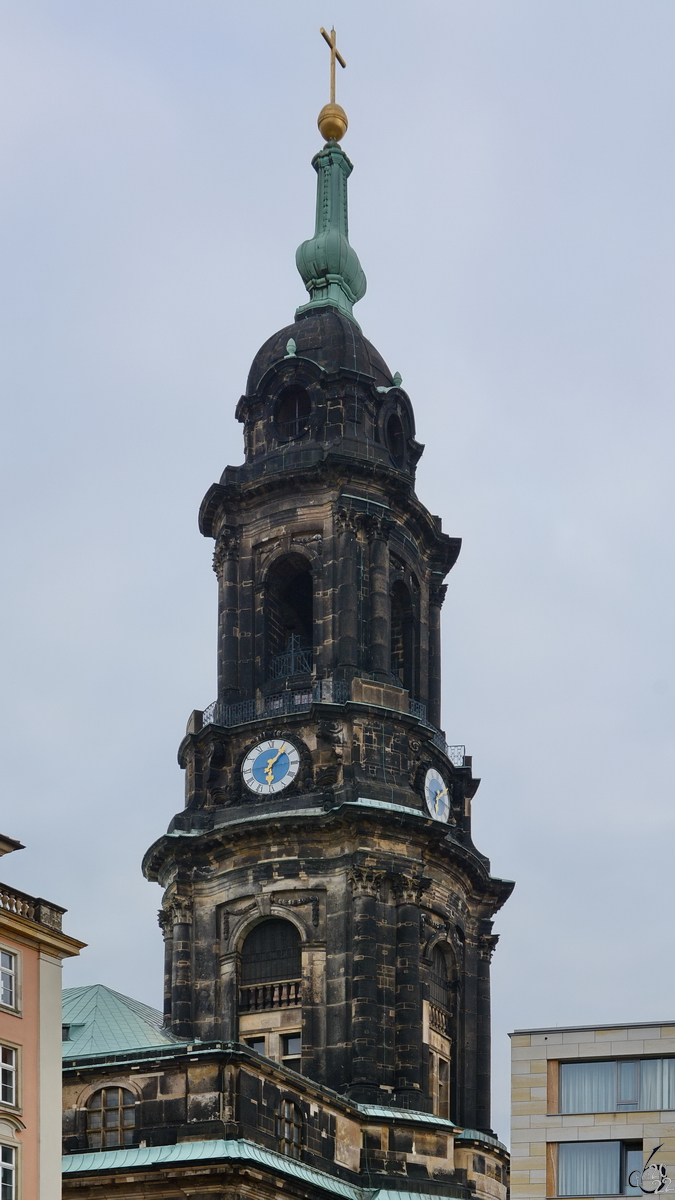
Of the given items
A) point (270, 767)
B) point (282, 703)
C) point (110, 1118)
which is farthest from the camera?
point (282, 703)

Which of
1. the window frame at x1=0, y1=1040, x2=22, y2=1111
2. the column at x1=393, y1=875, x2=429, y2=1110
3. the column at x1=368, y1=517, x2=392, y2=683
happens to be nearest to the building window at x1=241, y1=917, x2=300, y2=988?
the column at x1=393, y1=875, x2=429, y2=1110

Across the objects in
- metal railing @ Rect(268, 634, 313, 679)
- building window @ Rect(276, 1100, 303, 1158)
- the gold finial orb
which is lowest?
building window @ Rect(276, 1100, 303, 1158)

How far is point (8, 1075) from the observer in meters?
54.4

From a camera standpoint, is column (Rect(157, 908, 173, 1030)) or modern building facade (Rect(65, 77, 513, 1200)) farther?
column (Rect(157, 908, 173, 1030))

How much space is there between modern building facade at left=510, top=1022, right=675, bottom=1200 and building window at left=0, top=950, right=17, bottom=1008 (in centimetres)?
1440

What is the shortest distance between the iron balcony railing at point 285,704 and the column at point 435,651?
75.0 inches

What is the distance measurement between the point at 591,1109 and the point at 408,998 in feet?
36.8

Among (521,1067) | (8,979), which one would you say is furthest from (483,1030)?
(8,979)

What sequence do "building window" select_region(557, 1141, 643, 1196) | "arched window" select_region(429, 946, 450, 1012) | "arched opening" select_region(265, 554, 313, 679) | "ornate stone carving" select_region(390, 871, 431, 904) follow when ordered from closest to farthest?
"building window" select_region(557, 1141, 643, 1196) → "ornate stone carving" select_region(390, 871, 431, 904) → "arched window" select_region(429, 946, 450, 1012) → "arched opening" select_region(265, 554, 313, 679)

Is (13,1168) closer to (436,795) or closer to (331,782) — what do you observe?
(331,782)

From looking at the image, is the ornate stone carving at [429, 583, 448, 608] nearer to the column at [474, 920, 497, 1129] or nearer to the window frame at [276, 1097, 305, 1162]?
the column at [474, 920, 497, 1129]

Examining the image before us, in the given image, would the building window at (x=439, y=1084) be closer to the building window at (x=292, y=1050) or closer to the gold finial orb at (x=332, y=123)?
the building window at (x=292, y=1050)

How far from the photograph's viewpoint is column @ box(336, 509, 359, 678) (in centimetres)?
7806

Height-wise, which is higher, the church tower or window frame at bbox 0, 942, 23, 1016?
the church tower
